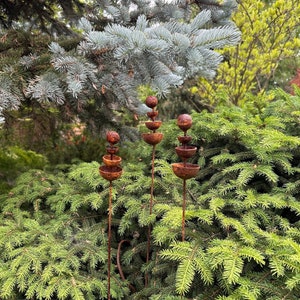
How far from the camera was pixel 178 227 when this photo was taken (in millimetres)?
1573

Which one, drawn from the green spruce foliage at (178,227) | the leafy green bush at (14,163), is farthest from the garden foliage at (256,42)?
the leafy green bush at (14,163)

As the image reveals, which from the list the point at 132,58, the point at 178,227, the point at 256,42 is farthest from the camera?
the point at 256,42

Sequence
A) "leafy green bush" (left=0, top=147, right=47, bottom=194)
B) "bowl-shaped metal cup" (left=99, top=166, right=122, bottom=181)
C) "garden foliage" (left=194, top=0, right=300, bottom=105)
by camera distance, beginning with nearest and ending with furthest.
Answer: "bowl-shaped metal cup" (left=99, top=166, right=122, bottom=181) < "leafy green bush" (left=0, top=147, right=47, bottom=194) < "garden foliage" (left=194, top=0, right=300, bottom=105)

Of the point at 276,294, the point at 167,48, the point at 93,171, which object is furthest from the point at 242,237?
the point at 93,171

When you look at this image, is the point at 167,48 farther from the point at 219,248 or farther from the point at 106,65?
the point at 219,248

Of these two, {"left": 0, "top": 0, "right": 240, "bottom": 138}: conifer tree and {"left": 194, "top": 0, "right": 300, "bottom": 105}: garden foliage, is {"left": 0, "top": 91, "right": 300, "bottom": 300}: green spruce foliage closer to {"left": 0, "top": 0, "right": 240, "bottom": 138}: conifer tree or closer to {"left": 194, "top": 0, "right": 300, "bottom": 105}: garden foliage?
{"left": 0, "top": 0, "right": 240, "bottom": 138}: conifer tree

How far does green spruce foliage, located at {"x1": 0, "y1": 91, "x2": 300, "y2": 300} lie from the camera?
53.4 inches

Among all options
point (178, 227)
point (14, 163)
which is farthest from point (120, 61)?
point (14, 163)

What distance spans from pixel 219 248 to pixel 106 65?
3.76 ft

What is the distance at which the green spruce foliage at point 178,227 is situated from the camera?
1356 mm

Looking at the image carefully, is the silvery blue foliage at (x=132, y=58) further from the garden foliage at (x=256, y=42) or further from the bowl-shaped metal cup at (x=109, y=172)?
the garden foliage at (x=256, y=42)

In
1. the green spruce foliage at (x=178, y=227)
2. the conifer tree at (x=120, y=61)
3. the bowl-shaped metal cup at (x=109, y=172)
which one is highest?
the conifer tree at (x=120, y=61)

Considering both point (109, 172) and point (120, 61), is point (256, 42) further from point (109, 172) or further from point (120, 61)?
point (109, 172)

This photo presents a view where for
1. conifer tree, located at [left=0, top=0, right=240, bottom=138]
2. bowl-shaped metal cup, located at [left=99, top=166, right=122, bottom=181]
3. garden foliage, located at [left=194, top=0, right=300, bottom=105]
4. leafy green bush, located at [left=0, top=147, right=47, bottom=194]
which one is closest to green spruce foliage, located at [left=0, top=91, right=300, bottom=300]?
bowl-shaped metal cup, located at [left=99, top=166, right=122, bottom=181]
